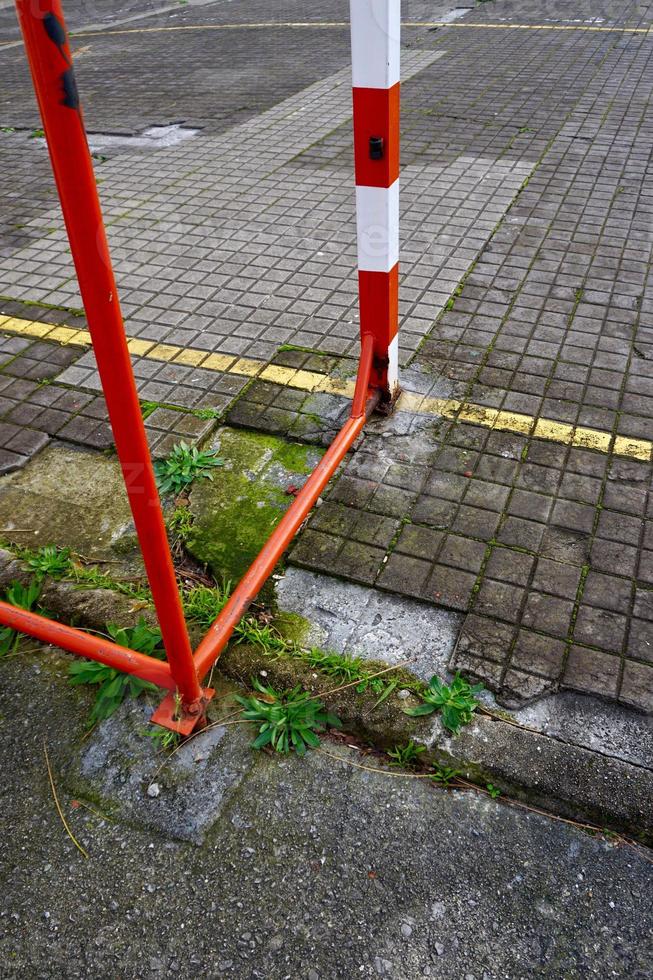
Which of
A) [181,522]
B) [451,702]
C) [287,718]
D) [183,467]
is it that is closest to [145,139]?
[183,467]

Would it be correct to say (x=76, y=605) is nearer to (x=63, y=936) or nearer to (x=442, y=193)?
(x=63, y=936)

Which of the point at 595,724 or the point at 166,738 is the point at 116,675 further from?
the point at 595,724

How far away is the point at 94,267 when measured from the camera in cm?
146

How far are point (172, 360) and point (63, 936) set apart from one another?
9.38 ft

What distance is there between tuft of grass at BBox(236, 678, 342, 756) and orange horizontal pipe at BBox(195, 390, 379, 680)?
210mm

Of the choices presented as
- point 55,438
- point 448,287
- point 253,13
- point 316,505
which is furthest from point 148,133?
point 253,13

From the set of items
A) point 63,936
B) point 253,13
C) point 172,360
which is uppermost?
point 253,13

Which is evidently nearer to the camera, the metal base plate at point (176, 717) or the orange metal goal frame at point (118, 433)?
the orange metal goal frame at point (118, 433)

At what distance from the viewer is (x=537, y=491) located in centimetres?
312

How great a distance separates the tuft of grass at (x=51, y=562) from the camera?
2.85m

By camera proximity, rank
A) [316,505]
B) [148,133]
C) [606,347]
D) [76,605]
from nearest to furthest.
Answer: [76,605] < [316,505] < [606,347] < [148,133]

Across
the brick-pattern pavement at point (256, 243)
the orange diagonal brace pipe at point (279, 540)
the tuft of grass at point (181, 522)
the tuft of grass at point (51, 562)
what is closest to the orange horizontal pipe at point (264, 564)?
the orange diagonal brace pipe at point (279, 540)

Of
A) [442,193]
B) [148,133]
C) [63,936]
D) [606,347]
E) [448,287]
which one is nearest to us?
[63,936]

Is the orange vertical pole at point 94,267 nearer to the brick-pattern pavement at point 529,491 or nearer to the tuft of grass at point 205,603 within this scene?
the tuft of grass at point 205,603
